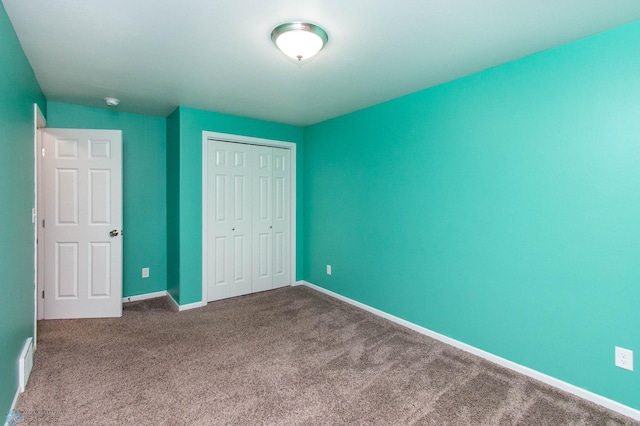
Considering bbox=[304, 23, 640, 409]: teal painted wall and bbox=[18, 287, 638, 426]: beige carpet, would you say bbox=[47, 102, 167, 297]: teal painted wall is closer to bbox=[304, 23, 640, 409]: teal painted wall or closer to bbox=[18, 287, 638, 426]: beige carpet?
bbox=[18, 287, 638, 426]: beige carpet

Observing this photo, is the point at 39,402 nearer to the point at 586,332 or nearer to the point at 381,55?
the point at 381,55

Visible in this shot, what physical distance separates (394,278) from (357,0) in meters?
2.52

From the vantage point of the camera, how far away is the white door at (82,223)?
10.8ft

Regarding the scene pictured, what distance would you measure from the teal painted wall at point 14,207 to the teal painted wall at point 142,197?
140 centimetres

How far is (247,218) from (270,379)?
232 centimetres

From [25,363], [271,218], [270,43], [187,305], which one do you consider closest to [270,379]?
[25,363]

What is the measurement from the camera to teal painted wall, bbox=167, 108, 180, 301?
3.73 m

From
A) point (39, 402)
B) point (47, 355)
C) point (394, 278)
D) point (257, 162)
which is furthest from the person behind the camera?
point (257, 162)

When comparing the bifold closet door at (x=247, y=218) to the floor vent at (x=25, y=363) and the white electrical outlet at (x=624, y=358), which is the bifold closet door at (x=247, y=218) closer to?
the floor vent at (x=25, y=363)

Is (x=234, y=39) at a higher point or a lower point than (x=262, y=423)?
higher

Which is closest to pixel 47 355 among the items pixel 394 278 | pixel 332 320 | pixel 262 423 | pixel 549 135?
pixel 262 423

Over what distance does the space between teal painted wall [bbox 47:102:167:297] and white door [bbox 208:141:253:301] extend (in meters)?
0.72

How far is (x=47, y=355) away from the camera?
2.59 m

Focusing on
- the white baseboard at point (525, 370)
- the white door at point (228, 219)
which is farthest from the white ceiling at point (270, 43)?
the white baseboard at point (525, 370)
